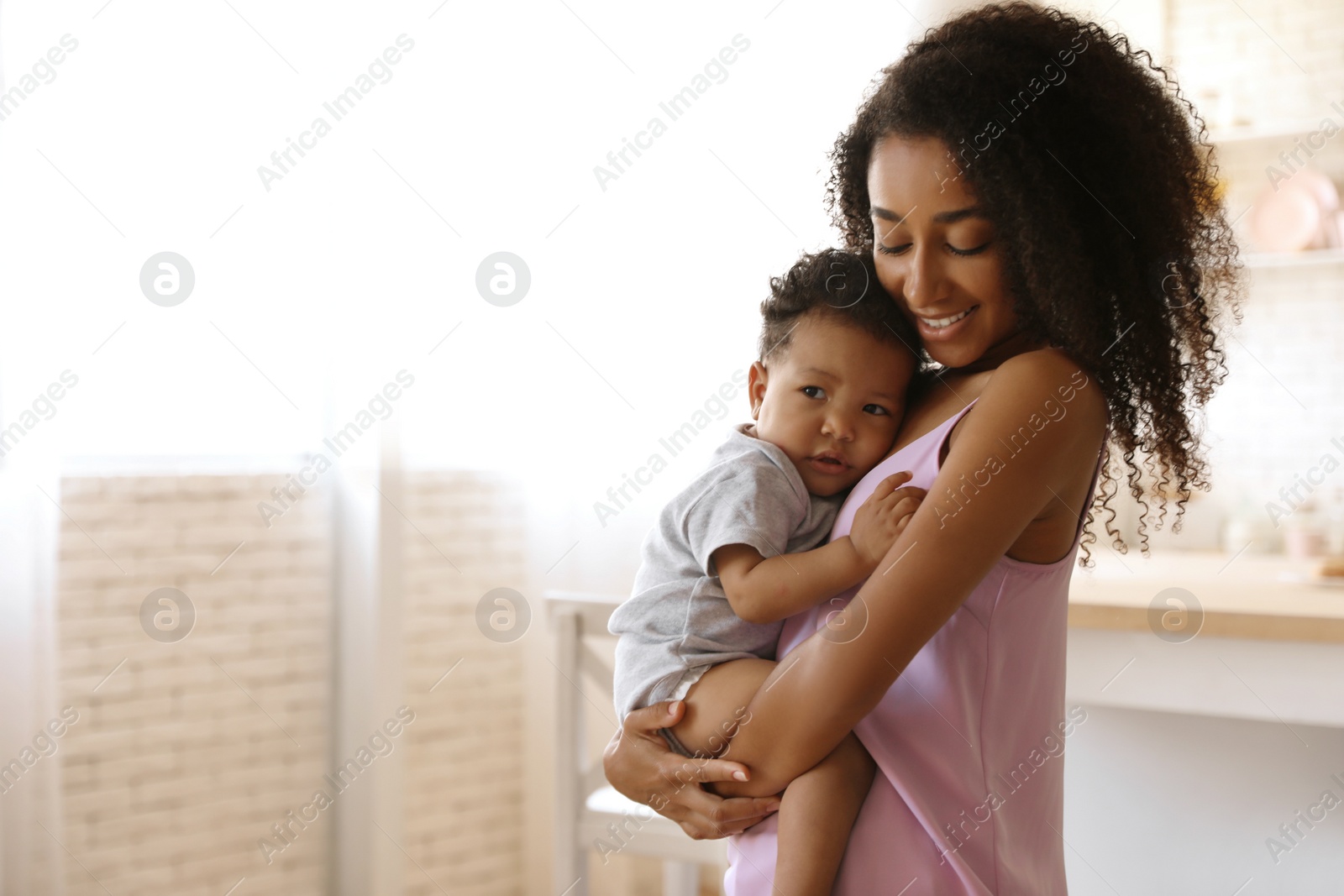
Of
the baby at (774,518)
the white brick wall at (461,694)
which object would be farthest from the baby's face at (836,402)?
the white brick wall at (461,694)

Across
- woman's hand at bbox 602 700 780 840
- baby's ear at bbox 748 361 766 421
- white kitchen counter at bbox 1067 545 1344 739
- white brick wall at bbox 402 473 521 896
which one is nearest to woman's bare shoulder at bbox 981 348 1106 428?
baby's ear at bbox 748 361 766 421

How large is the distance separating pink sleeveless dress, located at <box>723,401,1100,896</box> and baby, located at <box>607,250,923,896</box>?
0.05 meters

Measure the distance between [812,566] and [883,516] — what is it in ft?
0.34

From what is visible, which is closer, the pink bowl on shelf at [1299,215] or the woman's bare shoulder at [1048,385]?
the woman's bare shoulder at [1048,385]

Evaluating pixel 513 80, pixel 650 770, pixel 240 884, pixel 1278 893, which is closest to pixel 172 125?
pixel 513 80

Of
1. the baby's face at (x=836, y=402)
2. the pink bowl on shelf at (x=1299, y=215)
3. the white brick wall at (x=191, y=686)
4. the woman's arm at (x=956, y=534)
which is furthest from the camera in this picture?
the pink bowl on shelf at (x=1299, y=215)

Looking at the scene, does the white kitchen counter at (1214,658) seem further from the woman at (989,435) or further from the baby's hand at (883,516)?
the baby's hand at (883,516)

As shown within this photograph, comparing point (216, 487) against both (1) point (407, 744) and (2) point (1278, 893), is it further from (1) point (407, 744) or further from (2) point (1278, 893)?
(2) point (1278, 893)

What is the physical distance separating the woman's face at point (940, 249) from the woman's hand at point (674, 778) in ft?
1.74

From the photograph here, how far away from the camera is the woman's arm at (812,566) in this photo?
3.62 feet

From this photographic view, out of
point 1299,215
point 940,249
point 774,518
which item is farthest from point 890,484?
point 1299,215

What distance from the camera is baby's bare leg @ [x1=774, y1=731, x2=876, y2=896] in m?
1.08

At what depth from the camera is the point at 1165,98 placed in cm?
125

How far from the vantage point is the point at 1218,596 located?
2.40 metres
